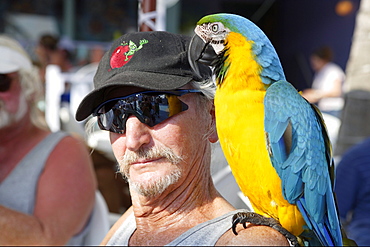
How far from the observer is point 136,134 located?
98 centimetres

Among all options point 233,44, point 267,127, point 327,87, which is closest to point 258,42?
point 233,44

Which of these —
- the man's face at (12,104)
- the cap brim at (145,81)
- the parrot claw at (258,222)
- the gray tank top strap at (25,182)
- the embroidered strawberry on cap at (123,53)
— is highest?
the embroidered strawberry on cap at (123,53)

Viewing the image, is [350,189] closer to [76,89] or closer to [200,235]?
[200,235]

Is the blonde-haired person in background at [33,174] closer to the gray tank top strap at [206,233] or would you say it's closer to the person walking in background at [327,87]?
the gray tank top strap at [206,233]

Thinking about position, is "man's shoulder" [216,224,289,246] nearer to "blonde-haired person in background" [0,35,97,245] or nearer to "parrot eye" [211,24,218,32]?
"parrot eye" [211,24,218,32]

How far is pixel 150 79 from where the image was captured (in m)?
0.95

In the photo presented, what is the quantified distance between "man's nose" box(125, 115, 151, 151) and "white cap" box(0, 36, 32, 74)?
1.04 m

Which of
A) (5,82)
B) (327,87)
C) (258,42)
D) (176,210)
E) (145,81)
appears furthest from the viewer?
(327,87)

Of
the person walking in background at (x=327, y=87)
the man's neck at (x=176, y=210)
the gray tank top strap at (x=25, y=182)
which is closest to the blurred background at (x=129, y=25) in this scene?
the person walking in background at (x=327, y=87)

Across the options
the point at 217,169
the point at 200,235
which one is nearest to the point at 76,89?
the point at 217,169

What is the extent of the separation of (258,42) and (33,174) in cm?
121

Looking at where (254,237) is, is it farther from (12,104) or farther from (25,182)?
(12,104)

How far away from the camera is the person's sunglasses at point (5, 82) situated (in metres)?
1.79

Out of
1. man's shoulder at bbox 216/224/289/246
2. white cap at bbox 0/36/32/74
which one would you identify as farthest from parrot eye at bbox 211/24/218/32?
white cap at bbox 0/36/32/74
